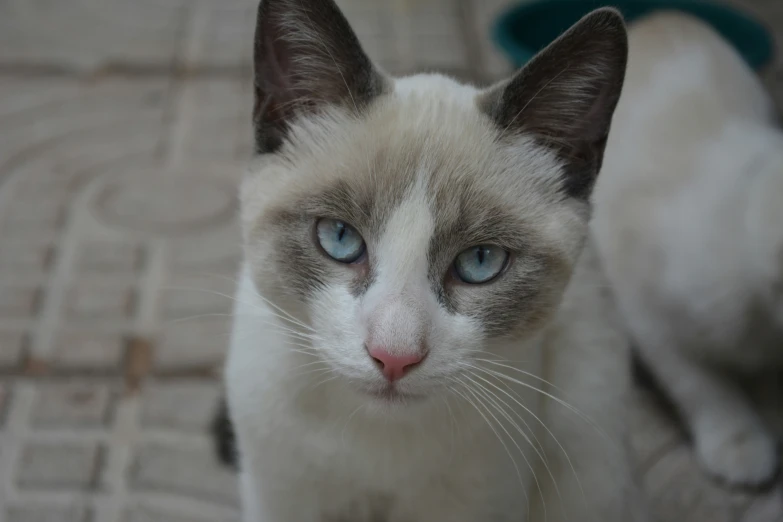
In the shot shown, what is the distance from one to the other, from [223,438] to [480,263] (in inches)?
27.9

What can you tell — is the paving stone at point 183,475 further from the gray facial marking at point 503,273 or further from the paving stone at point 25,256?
the gray facial marking at point 503,273

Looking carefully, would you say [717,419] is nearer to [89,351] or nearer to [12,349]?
[89,351]

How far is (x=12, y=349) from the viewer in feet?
5.02

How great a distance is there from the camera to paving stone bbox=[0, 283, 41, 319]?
62.9 inches

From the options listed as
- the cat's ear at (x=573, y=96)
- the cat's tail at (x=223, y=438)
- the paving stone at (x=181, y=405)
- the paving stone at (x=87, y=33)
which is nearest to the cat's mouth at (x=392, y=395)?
the cat's ear at (x=573, y=96)

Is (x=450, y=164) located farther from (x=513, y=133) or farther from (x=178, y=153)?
(x=178, y=153)

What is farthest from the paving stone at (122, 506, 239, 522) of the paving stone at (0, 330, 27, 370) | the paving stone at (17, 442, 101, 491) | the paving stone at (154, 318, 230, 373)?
the paving stone at (0, 330, 27, 370)

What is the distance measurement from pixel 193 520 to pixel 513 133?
33.8 inches

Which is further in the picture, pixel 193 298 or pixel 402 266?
pixel 193 298

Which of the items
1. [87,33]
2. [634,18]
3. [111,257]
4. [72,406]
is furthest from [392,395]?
[87,33]

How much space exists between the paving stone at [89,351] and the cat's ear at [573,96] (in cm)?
100

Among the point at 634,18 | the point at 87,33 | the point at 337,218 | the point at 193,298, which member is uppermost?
the point at 87,33

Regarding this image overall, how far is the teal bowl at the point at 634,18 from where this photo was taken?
7.49 feet

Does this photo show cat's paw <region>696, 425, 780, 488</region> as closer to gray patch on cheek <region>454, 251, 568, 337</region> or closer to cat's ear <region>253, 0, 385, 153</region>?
gray patch on cheek <region>454, 251, 568, 337</region>
